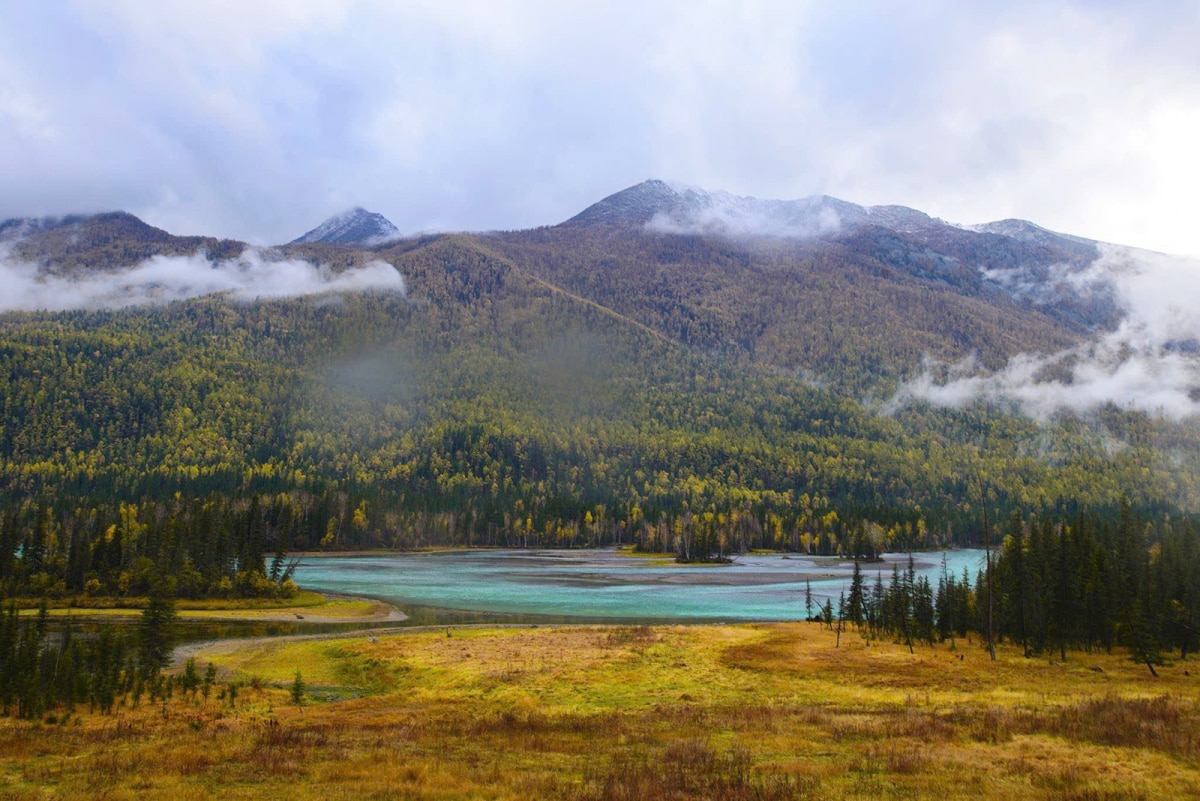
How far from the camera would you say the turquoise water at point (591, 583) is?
305ft

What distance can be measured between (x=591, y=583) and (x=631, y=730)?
3829 inches

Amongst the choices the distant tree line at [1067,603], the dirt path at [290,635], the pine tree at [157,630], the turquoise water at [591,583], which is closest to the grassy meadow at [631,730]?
the dirt path at [290,635]

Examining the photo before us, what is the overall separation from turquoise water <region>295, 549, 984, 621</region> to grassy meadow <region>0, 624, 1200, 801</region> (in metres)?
35.1

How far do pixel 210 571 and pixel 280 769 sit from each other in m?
80.4

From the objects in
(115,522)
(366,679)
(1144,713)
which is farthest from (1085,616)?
(115,522)

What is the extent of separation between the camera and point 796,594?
117m

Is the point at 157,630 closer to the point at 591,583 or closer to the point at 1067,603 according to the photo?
the point at 1067,603

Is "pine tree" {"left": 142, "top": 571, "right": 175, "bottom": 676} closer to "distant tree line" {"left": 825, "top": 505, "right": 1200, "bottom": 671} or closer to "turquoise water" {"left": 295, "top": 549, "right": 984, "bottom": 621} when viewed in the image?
"turquoise water" {"left": 295, "top": 549, "right": 984, "bottom": 621}

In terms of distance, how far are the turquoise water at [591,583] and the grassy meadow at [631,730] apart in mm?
35093

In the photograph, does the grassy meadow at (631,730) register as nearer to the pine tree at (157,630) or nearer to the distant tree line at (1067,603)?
the pine tree at (157,630)

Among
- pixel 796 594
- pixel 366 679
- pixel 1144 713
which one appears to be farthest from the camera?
pixel 796 594

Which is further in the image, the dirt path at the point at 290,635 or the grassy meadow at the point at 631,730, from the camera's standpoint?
the dirt path at the point at 290,635

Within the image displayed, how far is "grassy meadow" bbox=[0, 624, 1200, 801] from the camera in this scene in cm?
2086

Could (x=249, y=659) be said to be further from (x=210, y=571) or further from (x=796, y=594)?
(x=796, y=594)
